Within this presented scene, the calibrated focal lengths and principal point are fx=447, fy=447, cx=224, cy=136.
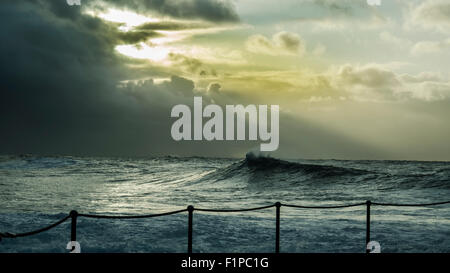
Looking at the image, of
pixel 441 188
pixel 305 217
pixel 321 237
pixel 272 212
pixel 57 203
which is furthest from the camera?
pixel 441 188

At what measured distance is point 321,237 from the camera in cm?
1091

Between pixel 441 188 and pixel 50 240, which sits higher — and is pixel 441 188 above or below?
above

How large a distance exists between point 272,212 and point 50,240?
7.21 meters

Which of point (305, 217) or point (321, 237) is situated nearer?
point (321, 237)

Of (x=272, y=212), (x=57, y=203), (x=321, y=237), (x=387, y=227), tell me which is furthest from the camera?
(x=57, y=203)

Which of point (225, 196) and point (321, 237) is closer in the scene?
point (321, 237)

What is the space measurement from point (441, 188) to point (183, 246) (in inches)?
868
